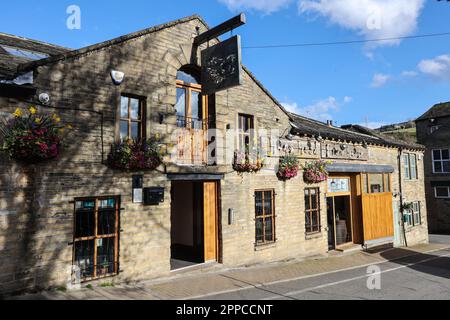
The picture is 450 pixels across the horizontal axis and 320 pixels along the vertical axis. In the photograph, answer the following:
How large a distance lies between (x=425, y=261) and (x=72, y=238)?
1461cm

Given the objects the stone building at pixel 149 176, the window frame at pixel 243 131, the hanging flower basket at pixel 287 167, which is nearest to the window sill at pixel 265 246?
the stone building at pixel 149 176

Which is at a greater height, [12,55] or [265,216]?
[12,55]

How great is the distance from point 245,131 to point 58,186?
6529 mm

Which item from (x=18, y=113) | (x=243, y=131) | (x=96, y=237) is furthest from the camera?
(x=243, y=131)

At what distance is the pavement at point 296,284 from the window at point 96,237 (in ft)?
1.45

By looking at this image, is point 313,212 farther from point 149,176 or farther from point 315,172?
point 149,176

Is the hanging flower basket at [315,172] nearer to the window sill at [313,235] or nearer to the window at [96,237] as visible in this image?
the window sill at [313,235]

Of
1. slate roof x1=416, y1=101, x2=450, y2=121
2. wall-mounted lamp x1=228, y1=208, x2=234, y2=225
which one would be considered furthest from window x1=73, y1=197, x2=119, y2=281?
slate roof x1=416, y1=101, x2=450, y2=121

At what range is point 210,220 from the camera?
34.4 feet

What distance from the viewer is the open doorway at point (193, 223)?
10414 millimetres

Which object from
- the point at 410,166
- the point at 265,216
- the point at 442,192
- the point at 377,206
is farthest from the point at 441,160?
the point at 265,216

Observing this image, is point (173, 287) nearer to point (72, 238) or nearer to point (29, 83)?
point (72, 238)

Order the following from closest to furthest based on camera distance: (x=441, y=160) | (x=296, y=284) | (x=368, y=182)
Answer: (x=296, y=284) → (x=368, y=182) → (x=441, y=160)

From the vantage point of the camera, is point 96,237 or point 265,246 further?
point 265,246
